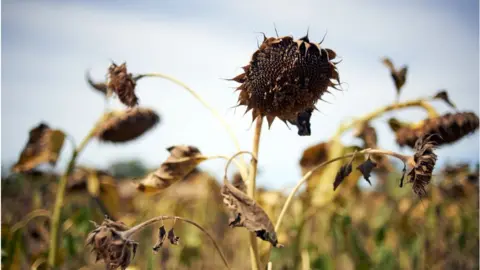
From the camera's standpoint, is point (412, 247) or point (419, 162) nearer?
point (419, 162)

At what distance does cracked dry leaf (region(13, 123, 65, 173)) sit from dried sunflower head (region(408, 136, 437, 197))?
1.91 m

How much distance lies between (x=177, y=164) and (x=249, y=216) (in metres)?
0.38

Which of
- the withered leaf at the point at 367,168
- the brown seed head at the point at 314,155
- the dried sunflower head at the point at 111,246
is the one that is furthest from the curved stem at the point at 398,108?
the dried sunflower head at the point at 111,246

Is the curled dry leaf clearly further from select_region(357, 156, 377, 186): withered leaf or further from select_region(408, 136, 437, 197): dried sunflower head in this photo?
select_region(408, 136, 437, 197): dried sunflower head

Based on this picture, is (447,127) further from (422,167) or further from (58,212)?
(58,212)

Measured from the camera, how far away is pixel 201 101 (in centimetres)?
160

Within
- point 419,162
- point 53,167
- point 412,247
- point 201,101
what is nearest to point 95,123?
point 53,167

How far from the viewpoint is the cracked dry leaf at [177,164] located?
4.93 feet

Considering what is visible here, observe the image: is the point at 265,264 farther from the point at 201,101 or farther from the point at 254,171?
the point at 201,101

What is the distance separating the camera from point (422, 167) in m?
1.15

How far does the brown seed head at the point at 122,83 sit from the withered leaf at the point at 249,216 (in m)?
0.52

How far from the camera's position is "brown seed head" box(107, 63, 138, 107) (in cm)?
156

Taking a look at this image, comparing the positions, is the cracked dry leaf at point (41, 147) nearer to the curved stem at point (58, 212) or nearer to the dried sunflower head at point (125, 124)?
the curved stem at point (58, 212)

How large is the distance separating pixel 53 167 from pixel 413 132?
177cm
